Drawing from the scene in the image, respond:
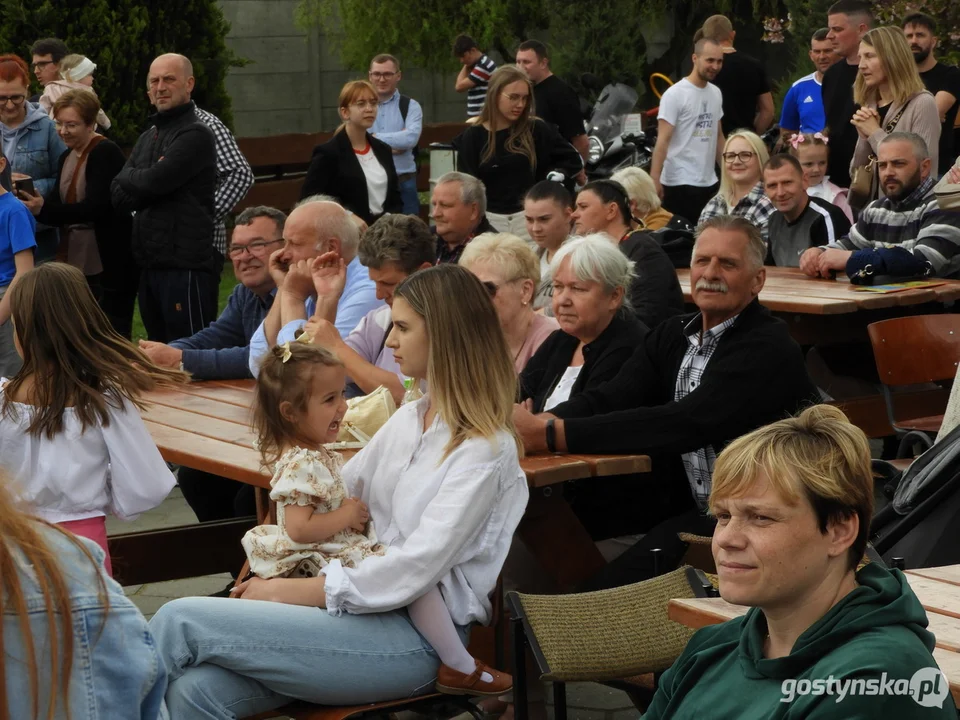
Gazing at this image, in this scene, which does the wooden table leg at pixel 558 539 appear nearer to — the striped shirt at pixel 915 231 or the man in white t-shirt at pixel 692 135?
the striped shirt at pixel 915 231

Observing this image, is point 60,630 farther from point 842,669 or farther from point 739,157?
point 739,157

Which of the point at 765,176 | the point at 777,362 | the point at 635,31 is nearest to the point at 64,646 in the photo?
the point at 777,362

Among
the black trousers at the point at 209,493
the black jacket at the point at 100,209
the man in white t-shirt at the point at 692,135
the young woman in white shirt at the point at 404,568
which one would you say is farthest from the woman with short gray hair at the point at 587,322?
the man in white t-shirt at the point at 692,135

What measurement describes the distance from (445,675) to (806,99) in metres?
7.10

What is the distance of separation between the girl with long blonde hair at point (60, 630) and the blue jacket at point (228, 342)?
4127 millimetres

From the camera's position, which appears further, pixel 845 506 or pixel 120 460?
pixel 120 460

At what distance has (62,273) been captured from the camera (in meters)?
3.92

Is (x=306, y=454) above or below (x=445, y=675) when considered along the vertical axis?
above

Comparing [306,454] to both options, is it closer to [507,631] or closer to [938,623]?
[507,631]

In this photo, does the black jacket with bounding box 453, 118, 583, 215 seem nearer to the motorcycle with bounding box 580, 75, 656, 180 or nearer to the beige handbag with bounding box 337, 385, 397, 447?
the motorcycle with bounding box 580, 75, 656, 180

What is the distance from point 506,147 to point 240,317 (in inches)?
120

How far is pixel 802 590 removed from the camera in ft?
7.28

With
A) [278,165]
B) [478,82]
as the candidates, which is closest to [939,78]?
[478,82]

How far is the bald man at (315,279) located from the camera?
5082 millimetres
